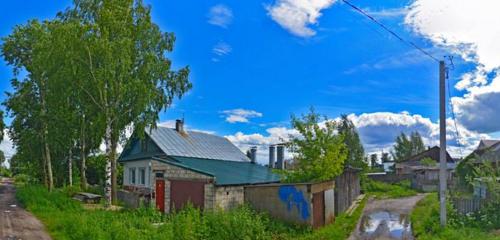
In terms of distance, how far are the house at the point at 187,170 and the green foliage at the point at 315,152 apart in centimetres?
274

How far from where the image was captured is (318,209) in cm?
1720

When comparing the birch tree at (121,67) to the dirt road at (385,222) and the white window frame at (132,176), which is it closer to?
the white window frame at (132,176)

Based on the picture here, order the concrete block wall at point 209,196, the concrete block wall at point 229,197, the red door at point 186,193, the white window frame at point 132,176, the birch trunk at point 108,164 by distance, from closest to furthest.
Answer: the concrete block wall at point 209,196
the concrete block wall at point 229,197
the red door at point 186,193
the birch trunk at point 108,164
the white window frame at point 132,176

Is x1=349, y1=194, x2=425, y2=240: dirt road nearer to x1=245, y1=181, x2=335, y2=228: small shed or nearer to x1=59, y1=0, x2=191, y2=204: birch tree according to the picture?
x1=245, y1=181, x2=335, y2=228: small shed

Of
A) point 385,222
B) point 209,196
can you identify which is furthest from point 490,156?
point 209,196

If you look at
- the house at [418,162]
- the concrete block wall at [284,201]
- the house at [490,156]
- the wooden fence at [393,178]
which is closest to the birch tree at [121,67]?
the concrete block wall at [284,201]

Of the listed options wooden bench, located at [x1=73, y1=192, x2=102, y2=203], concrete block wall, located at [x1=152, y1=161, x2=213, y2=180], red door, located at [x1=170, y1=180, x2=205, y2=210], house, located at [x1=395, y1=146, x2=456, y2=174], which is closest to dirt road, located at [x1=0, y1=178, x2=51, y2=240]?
wooden bench, located at [x1=73, y1=192, x2=102, y2=203]

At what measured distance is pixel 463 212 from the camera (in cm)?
1753

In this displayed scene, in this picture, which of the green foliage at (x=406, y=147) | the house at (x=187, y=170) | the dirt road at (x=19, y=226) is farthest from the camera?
the green foliage at (x=406, y=147)

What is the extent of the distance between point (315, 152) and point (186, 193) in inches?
249

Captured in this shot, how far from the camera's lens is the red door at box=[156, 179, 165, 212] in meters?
21.4

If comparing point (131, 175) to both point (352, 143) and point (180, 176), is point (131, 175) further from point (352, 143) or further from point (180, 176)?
point (352, 143)

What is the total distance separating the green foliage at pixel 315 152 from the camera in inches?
792

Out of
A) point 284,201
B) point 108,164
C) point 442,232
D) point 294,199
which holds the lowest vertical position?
point 442,232
